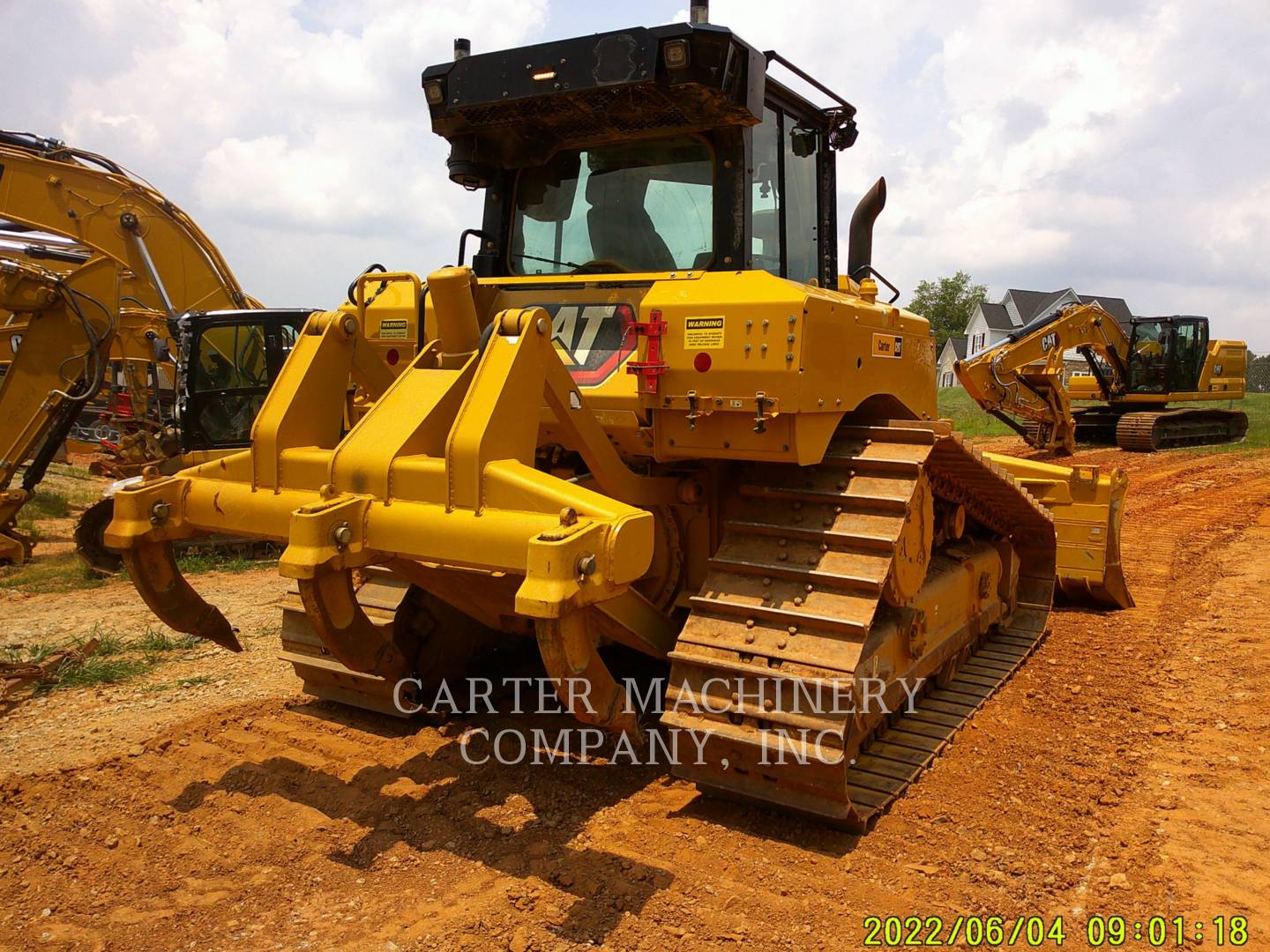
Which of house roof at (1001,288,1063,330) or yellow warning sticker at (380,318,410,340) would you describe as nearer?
yellow warning sticker at (380,318,410,340)

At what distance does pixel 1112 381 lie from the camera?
67.7 ft

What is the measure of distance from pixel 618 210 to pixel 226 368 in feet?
22.5

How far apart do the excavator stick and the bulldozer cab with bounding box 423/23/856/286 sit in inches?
39.7

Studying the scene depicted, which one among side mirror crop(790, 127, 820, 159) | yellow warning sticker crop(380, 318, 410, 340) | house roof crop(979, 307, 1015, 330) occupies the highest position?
house roof crop(979, 307, 1015, 330)

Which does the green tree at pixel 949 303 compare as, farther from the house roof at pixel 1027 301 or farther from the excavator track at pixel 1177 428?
the excavator track at pixel 1177 428

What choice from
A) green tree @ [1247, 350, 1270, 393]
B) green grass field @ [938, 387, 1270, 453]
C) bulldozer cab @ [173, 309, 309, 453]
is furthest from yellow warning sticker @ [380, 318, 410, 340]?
green tree @ [1247, 350, 1270, 393]

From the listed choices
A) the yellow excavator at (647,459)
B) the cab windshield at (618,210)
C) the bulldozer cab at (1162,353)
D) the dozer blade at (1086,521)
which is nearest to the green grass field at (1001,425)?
the bulldozer cab at (1162,353)

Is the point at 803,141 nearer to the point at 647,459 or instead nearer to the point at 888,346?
the point at 888,346

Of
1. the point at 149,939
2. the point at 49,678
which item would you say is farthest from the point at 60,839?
the point at 49,678

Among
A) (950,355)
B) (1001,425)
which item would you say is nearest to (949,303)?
(950,355)

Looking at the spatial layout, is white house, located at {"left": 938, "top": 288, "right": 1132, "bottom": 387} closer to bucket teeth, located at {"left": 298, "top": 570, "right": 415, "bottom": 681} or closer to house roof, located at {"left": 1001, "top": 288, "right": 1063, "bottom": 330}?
house roof, located at {"left": 1001, "top": 288, "right": 1063, "bottom": 330}

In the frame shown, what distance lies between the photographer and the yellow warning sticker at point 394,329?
4.67 meters

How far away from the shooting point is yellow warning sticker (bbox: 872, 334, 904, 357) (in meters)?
4.36

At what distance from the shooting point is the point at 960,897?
3.22 meters
